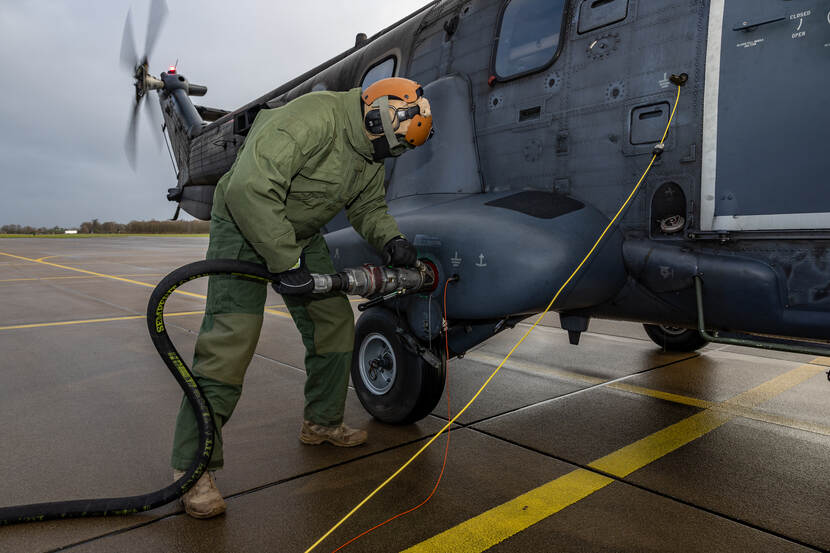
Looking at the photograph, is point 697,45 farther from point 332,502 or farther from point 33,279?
point 33,279

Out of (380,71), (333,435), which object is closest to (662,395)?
(333,435)

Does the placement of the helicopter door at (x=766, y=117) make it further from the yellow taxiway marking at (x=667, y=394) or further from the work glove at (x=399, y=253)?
the yellow taxiway marking at (x=667, y=394)

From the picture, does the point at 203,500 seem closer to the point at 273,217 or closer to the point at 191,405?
the point at 191,405

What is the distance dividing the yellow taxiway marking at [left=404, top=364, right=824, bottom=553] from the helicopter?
719 mm

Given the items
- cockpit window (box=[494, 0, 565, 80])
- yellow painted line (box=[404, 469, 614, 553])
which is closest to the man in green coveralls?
yellow painted line (box=[404, 469, 614, 553])

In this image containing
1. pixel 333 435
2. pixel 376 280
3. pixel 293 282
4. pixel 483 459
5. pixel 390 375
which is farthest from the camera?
pixel 390 375

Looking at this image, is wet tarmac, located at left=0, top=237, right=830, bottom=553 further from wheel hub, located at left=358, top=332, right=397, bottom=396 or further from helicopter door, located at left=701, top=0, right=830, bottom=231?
helicopter door, located at left=701, top=0, right=830, bottom=231

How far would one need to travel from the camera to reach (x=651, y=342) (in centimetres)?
598

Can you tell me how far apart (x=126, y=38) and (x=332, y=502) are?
13.2 metres

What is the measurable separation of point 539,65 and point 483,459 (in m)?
2.40

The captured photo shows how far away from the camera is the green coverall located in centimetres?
230

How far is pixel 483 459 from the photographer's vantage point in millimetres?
2910

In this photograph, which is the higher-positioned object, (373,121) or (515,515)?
(373,121)

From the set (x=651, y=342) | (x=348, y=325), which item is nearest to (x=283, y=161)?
(x=348, y=325)
